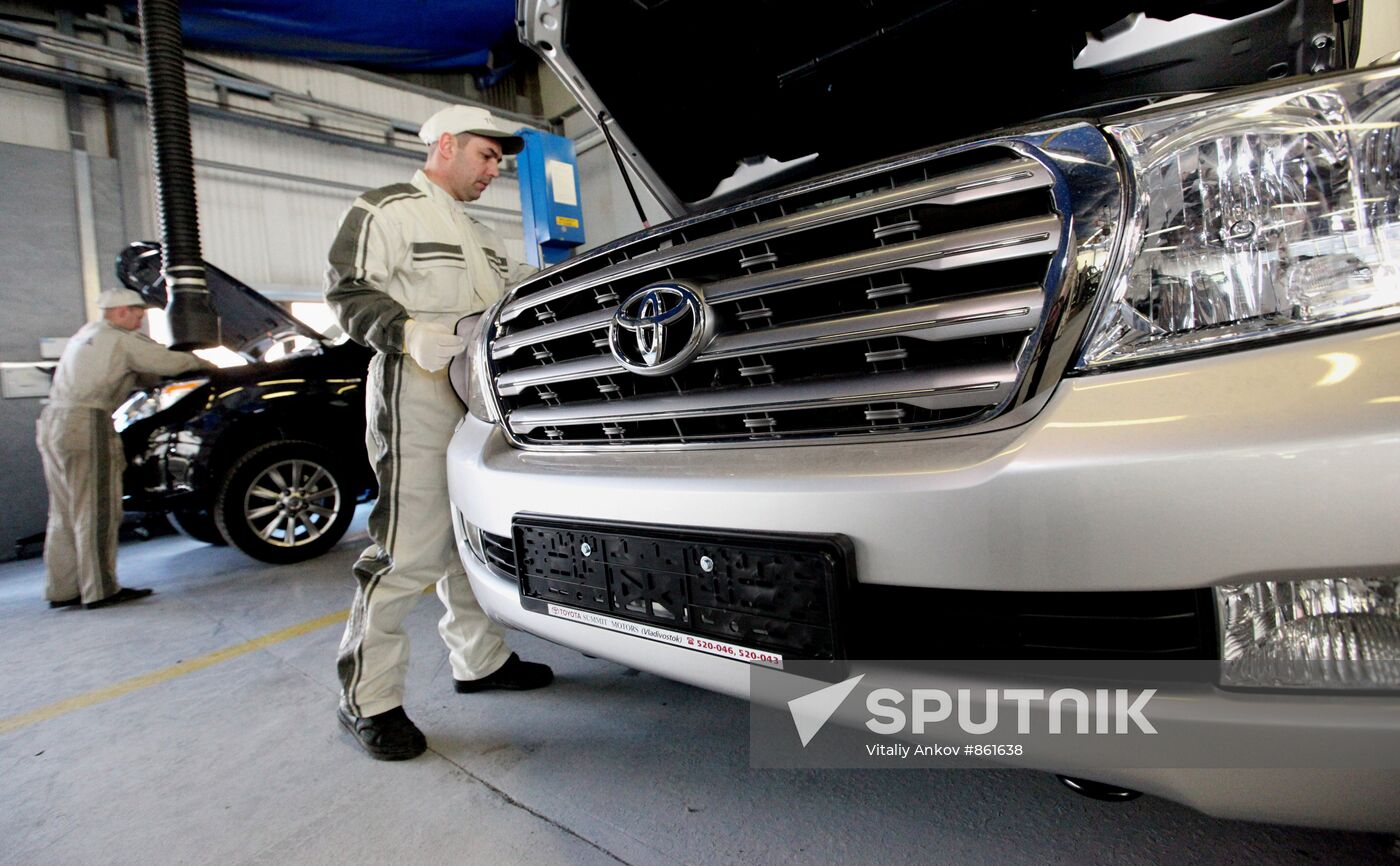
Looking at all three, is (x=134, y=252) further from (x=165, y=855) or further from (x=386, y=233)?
(x=165, y=855)

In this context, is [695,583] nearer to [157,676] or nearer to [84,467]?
[157,676]

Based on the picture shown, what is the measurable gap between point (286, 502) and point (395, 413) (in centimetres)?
256

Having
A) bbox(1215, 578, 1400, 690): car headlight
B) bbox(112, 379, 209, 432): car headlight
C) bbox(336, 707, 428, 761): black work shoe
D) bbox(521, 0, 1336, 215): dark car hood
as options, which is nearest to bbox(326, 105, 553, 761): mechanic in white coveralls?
bbox(336, 707, 428, 761): black work shoe

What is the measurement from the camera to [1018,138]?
2.61ft

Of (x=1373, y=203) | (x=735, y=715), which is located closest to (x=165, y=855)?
(x=735, y=715)

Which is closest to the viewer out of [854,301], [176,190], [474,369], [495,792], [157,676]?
[854,301]

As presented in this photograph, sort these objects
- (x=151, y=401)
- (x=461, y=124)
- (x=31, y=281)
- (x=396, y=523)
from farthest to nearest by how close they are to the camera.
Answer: (x=31, y=281), (x=151, y=401), (x=461, y=124), (x=396, y=523)

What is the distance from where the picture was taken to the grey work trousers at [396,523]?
1.61m

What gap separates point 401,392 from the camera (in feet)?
5.36

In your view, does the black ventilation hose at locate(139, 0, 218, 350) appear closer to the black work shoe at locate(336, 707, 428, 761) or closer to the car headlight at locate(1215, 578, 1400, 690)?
the black work shoe at locate(336, 707, 428, 761)

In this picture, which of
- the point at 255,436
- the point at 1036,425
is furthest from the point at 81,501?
the point at 1036,425

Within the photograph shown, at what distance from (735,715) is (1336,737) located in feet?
3.72

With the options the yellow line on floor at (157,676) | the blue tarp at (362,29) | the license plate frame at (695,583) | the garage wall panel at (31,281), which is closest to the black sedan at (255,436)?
the yellow line on floor at (157,676)

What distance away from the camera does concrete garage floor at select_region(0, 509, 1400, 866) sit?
1.09 m
